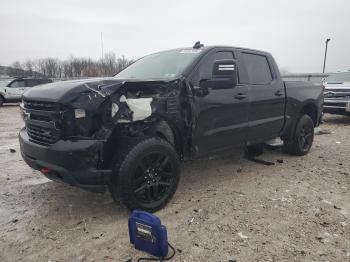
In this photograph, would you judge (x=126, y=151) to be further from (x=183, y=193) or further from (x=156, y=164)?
(x=183, y=193)

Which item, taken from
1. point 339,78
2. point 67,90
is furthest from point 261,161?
point 339,78

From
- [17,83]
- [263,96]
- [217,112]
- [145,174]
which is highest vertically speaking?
[263,96]

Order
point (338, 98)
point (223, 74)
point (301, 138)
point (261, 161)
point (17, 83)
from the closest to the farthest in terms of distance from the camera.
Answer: point (223, 74), point (261, 161), point (301, 138), point (338, 98), point (17, 83)

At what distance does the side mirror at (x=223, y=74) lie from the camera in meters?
3.96

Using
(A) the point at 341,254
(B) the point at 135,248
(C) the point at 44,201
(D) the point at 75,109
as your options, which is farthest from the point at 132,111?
(A) the point at 341,254

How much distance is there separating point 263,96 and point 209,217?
2.25m

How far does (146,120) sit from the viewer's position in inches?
141

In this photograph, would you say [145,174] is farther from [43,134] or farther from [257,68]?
[257,68]

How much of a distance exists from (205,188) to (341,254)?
195 cm

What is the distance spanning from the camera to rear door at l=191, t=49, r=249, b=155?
403 cm

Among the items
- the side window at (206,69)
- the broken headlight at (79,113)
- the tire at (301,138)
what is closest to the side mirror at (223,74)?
the side window at (206,69)

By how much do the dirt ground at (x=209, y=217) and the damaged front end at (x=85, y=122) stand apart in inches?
22.5

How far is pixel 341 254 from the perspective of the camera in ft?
9.37

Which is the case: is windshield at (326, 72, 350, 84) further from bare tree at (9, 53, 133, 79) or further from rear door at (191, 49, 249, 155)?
bare tree at (9, 53, 133, 79)
